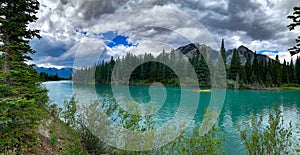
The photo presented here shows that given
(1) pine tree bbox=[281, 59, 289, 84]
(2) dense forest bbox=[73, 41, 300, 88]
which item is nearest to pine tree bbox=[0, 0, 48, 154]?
(2) dense forest bbox=[73, 41, 300, 88]

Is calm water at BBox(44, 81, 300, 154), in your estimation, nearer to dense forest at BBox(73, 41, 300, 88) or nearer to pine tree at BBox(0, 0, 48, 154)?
pine tree at BBox(0, 0, 48, 154)

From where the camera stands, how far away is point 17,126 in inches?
229

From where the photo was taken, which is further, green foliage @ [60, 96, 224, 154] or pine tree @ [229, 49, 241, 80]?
pine tree @ [229, 49, 241, 80]

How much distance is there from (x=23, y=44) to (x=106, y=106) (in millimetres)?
3205

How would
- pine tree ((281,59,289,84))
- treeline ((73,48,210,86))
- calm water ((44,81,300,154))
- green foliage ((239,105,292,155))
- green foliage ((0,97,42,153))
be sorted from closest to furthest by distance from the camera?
green foliage ((239,105,292,155)) < green foliage ((0,97,42,153)) < calm water ((44,81,300,154)) < treeline ((73,48,210,86)) < pine tree ((281,59,289,84))

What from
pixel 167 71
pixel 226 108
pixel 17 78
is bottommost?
pixel 226 108

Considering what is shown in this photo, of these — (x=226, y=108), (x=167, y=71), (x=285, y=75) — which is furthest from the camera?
(x=167, y=71)

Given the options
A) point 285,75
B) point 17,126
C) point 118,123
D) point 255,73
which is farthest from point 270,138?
point 285,75

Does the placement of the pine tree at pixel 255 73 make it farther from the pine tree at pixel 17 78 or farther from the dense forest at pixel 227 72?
the pine tree at pixel 17 78

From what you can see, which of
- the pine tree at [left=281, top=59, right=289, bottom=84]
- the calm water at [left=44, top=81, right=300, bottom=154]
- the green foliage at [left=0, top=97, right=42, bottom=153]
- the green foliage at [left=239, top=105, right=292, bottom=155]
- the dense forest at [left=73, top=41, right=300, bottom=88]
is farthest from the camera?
the pine tree at [left=281, top=59, right=289, bottom=84]

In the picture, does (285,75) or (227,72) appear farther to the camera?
(285,75)

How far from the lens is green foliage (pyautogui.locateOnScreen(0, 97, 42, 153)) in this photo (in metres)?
5.13

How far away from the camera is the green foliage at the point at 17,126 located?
5.13 meters

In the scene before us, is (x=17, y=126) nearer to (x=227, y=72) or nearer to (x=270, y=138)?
(x=270, y=138)
